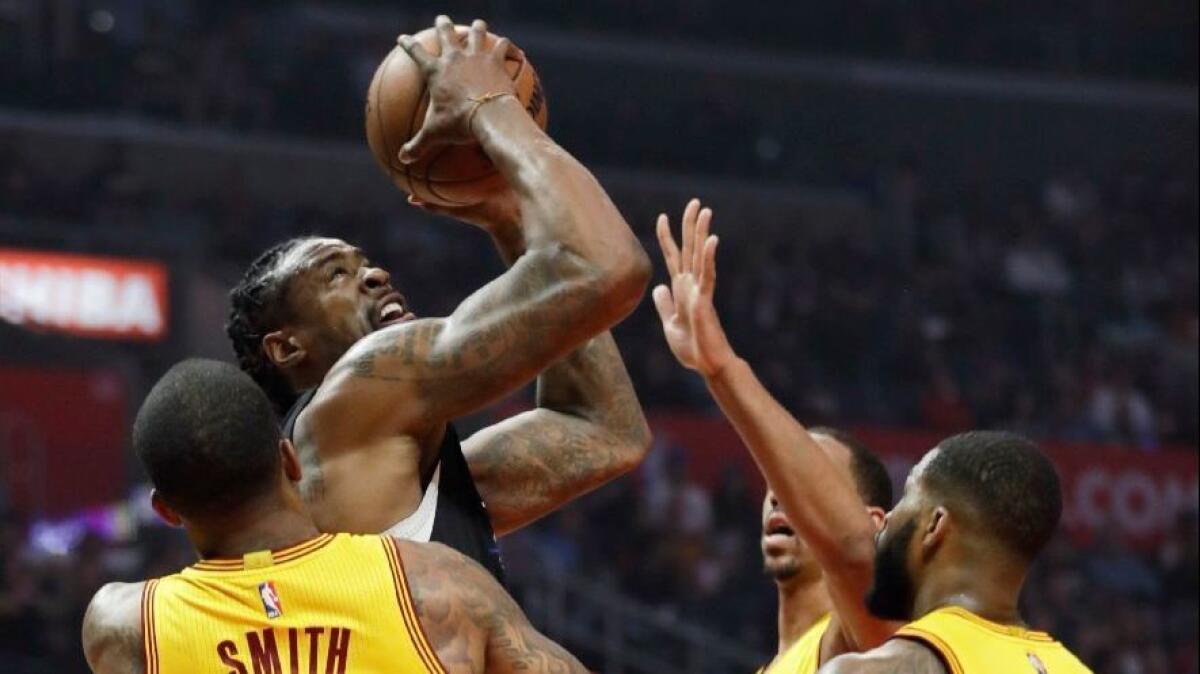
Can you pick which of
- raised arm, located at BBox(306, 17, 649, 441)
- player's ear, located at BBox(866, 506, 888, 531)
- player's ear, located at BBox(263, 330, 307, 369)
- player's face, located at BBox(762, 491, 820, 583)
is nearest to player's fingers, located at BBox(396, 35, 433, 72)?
raised arm, located at BBox(306, 17, 649, 441)

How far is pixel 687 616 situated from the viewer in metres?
13.2

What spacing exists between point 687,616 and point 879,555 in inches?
381

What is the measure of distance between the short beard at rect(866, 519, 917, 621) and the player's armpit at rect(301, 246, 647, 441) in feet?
1.97

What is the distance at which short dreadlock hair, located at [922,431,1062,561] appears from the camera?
3.39m

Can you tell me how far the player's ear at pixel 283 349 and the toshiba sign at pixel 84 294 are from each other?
388 inches

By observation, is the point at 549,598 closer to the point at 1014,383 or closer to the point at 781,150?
the point at 1014,383

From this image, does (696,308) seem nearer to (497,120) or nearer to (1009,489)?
(497,120)

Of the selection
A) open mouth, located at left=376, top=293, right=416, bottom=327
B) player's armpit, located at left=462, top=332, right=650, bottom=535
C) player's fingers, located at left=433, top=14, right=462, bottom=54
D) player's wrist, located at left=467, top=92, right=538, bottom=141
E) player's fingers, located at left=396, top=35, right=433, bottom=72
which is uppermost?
player's fingers, located at left=433, top=14, right=462, bottom=54

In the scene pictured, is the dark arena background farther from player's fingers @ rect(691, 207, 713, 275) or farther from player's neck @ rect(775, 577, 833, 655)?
player's fingers @ rect(691, 207, 713, 275)

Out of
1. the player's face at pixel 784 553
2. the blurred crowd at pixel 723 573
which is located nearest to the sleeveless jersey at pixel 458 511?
the player's face at pixel 784 553

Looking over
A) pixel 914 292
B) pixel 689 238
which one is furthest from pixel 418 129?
pixel 914 292

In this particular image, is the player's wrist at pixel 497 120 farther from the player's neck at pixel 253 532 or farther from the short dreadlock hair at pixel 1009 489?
the short dreadlock hair at pixel 1009 489

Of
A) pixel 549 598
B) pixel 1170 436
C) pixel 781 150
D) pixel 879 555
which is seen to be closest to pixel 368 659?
pixel 879 555

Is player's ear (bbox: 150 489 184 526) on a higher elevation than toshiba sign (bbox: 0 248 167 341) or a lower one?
higher
